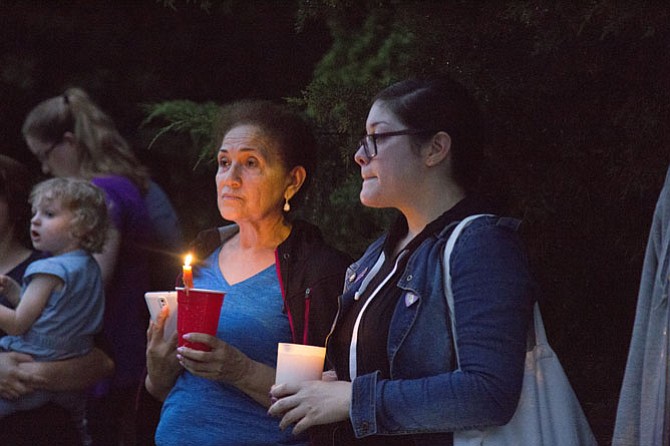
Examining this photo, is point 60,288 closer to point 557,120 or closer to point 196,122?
point 196,122

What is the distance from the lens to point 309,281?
323 cm

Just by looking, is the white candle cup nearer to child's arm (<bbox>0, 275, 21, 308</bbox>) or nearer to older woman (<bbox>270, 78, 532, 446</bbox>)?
older woman (<bbox>270, 78, 532, 446</bbox>)

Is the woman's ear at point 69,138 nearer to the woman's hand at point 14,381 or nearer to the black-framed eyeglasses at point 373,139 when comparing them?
the woman's hand at point 14,381

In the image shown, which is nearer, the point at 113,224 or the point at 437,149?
the point at 437,149

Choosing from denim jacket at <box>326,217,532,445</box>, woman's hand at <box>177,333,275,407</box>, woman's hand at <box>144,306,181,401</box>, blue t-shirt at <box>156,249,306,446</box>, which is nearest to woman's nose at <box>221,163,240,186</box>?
blue t-shirt at <box>156,249,306,446</box>

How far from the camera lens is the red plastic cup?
2867mm

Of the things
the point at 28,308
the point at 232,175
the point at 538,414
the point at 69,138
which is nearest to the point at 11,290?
the point at 28,308

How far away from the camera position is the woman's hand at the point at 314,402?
251 centimetres

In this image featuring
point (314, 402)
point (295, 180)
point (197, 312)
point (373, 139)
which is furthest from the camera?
point (295, 180)

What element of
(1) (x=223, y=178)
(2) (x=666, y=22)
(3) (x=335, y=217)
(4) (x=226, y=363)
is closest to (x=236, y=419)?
(4) (x=226, y=363)

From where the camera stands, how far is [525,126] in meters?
3.77

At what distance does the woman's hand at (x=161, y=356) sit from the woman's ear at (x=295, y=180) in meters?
0.64

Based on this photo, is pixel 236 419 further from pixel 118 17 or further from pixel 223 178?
pixel 118 17

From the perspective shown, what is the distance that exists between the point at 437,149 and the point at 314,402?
0.74 meters
